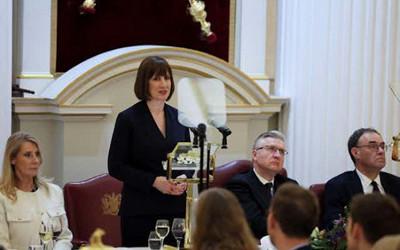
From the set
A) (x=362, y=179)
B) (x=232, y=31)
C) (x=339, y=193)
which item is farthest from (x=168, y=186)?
(x=232, y=31)

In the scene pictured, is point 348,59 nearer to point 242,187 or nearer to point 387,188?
point 387,188

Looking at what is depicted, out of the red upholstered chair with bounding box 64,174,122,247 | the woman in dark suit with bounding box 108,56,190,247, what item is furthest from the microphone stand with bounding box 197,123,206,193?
the red upholstered chair with bounding box 64,174,122,247

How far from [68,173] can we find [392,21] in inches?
95.0

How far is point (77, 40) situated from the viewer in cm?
655

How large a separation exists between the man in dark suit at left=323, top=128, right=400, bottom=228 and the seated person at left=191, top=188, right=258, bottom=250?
104 inches

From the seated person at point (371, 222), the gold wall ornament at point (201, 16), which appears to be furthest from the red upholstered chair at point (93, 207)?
the seated person at point (371, 222)

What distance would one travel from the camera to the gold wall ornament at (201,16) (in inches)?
271

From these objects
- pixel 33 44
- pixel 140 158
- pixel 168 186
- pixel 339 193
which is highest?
pixel 33 44

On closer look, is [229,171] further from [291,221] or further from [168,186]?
[291,221]

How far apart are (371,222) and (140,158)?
202cm

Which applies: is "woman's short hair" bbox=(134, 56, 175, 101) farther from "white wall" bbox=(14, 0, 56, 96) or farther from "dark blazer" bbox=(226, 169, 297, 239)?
"white wall" bbox=(14, 0, 56, 96)

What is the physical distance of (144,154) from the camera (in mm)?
4965

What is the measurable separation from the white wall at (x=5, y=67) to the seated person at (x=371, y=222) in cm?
320

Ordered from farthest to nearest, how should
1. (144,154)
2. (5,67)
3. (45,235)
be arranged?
(5,67), (144,154), (45,235)
